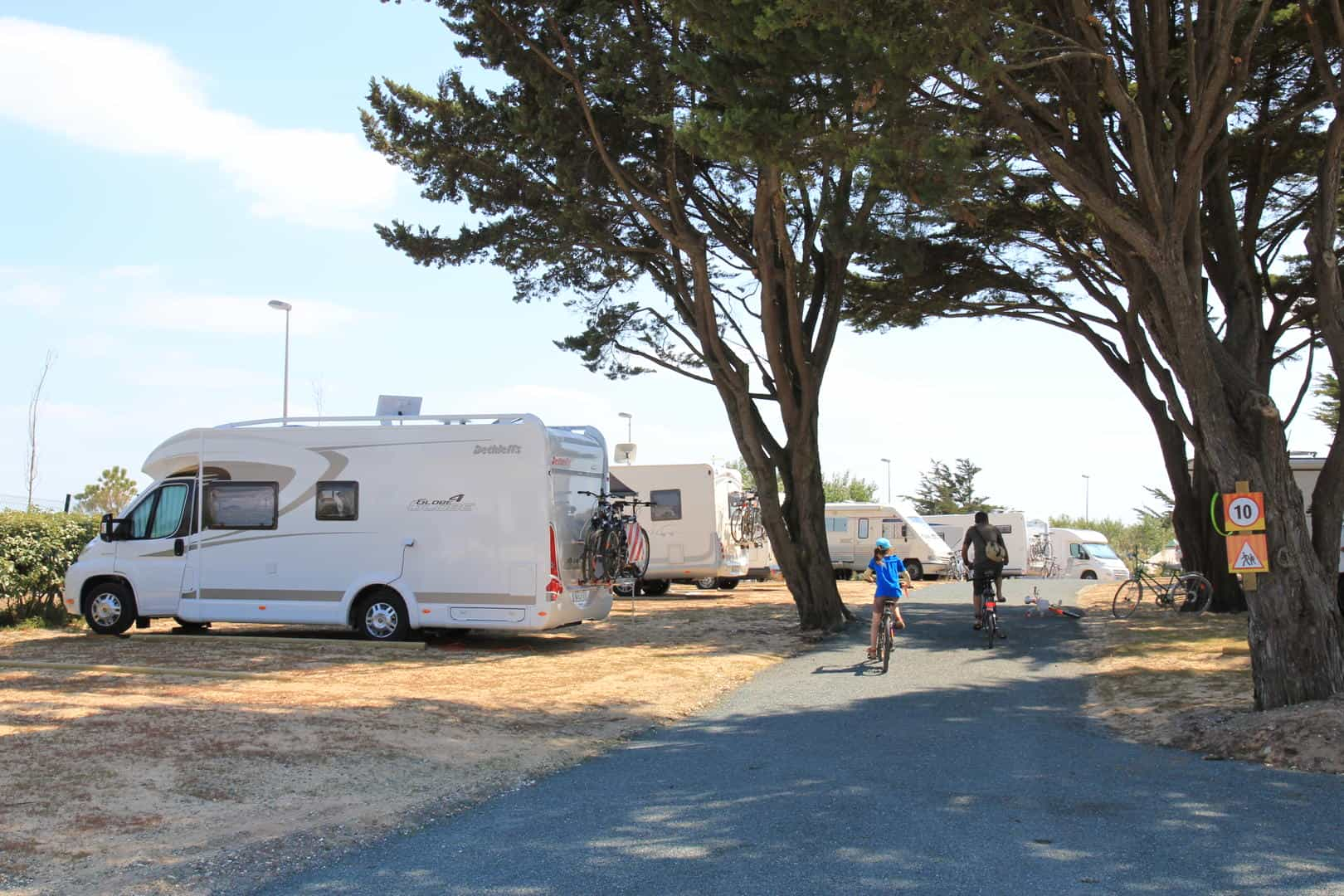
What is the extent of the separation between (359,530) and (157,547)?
9.32 ft

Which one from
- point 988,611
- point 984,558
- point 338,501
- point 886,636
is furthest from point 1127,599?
point 338,501

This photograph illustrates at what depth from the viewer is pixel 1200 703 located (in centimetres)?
982

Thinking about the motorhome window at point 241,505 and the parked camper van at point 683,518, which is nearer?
the motorhome window at point 241,505

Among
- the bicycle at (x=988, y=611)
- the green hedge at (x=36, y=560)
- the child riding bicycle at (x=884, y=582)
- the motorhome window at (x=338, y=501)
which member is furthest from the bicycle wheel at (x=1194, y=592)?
the green hedge at (x=36, y=560)

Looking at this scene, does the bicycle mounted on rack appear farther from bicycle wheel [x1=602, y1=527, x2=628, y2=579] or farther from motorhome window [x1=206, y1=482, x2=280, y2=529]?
motorhome window [x1=206, y1=482, x2=280, y2=529]

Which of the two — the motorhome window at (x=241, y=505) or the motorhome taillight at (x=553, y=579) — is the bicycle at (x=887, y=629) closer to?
the motorhome taillight at (x=553, y=579)

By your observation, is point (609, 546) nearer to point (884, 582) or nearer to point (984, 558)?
point (884, 582)

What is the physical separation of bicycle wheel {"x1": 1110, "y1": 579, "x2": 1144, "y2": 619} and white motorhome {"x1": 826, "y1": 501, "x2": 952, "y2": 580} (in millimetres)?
13443

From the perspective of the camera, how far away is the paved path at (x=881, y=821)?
4.81m

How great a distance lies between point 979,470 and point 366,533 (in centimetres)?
Result: 6088

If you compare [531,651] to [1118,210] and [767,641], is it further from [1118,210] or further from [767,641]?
[1118,210]

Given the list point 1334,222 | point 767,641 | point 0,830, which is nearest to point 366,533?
point 767,641

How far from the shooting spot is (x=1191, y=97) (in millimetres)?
9781

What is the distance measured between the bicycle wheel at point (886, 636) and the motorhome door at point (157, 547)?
8.73m
